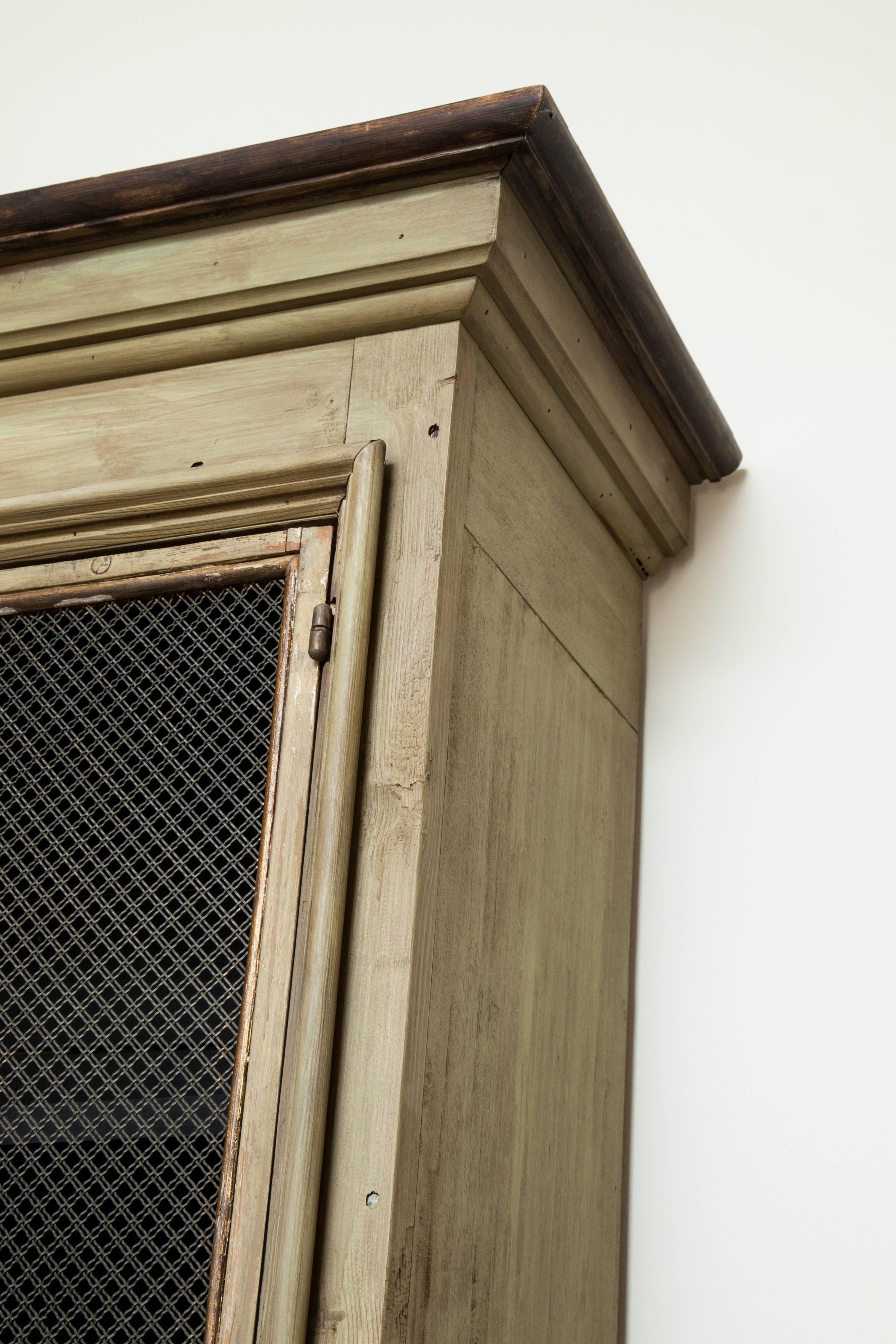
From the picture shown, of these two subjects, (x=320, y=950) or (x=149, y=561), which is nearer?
(x=320, y=950)

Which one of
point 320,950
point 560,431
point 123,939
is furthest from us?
point 560,431

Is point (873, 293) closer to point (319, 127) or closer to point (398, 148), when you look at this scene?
point (398, 148)

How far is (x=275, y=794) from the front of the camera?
911 mm

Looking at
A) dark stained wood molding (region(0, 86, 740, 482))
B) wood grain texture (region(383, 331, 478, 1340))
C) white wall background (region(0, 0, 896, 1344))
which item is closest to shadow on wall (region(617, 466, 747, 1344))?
white wall background (region(0, 0, 896, 1344))

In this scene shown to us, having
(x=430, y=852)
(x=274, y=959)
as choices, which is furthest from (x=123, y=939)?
(x=430, y=852)

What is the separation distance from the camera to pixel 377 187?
99 cm

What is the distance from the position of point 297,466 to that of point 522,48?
3.35 feet

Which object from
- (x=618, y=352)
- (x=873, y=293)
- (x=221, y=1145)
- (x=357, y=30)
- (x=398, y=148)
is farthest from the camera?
(x=357, y=30)

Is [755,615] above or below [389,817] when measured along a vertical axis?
above

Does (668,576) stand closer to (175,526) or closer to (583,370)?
(583,370)

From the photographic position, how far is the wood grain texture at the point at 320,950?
30.8 inches

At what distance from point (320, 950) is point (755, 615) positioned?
2.30 feet

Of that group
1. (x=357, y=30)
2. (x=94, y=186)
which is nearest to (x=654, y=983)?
(x=94, y=186)

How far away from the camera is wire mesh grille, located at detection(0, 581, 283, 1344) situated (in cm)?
87
